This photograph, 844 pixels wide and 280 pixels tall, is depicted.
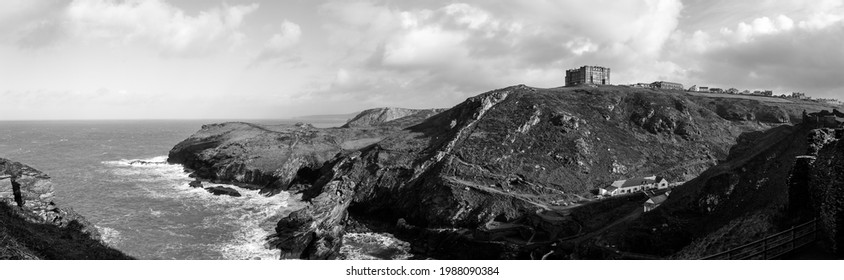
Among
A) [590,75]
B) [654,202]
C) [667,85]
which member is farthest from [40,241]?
[667,85]

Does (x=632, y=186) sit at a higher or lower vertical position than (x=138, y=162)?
lower

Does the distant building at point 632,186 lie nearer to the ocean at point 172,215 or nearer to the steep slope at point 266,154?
the ocean at point 172,215

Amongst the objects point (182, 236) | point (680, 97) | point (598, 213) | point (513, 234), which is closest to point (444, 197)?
point (513, 234)

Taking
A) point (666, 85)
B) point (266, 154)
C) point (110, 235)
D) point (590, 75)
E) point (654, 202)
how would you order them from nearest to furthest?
point (110, 235)
point (654, 202)
point (266, 154)
point (590, 75)
point (666, 85)

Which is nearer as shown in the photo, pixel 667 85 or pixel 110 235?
pixel 110 235

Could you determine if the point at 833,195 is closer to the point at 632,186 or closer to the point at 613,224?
the point at 613,224

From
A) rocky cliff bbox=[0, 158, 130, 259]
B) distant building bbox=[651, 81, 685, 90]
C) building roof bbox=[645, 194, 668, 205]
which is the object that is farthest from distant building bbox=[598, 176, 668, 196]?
distant building bbox=[651, 81, 685, 90]
